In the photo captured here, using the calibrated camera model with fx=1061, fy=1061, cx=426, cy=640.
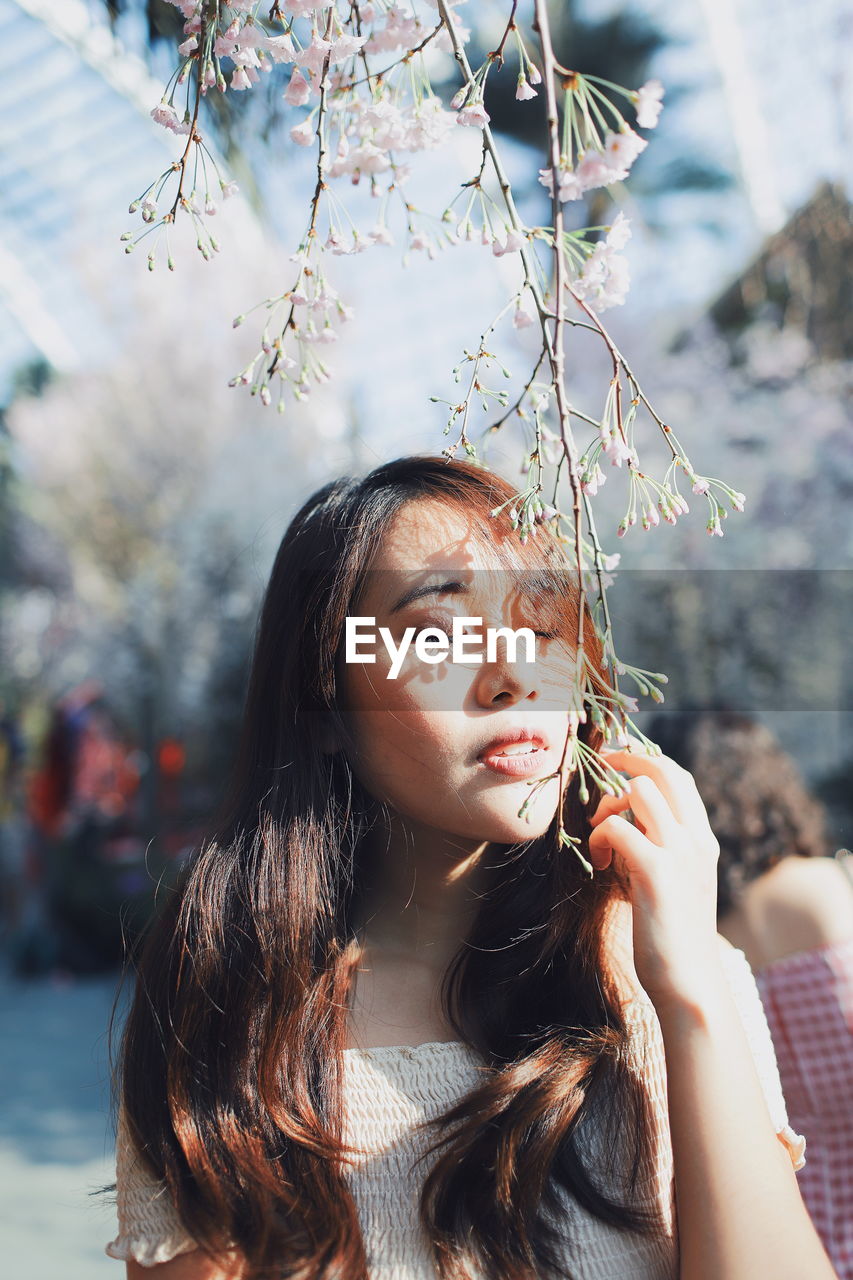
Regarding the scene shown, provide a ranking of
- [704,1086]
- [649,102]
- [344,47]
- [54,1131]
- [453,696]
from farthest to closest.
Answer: [54,1131], [453,696], [704,1086], [344,47], [649,102]

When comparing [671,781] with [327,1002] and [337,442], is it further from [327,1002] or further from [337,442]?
[337,442]

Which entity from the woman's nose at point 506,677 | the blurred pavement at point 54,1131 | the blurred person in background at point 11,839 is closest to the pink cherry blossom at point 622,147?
the woman's nose at point 506,677

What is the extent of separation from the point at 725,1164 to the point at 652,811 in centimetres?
33

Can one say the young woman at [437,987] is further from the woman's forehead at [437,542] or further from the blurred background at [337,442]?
the blurred background at [337,442]

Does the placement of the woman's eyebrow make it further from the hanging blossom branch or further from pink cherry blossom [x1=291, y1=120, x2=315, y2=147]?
pink cherry blossom [x1=291, y1=120, x2=315, y2=147]

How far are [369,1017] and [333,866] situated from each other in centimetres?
18

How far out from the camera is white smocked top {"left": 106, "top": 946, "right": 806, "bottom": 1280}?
42.5 inches

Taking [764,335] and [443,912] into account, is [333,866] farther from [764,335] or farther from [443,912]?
[764,335]

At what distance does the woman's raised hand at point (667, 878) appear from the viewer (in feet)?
3.33

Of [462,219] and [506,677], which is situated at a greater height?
[462,219]

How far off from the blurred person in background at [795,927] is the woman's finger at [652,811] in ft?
4.60

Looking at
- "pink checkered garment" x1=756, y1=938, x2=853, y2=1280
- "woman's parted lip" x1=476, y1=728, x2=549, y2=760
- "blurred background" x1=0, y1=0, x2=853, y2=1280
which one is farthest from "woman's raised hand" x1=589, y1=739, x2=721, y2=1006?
"blurred background" x1=0, y1=0, x2=853, y2=1280

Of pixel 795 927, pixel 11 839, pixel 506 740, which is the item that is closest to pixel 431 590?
pixel 506 740

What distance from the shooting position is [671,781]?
1.11 meters
